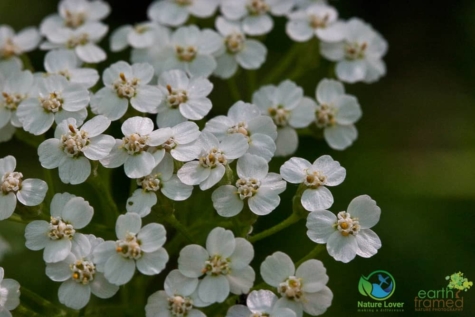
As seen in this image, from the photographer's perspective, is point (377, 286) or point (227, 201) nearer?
point (227, 201)

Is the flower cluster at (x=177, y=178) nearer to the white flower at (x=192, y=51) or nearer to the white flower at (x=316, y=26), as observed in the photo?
the white flower at (x=192, y=51)

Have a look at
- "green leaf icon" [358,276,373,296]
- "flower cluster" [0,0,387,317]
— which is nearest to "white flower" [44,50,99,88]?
"flower cluster" [0,0,387,317]

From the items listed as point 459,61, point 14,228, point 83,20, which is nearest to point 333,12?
point 459,61

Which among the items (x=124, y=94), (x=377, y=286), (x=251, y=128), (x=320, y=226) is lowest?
(x=377, y=286)

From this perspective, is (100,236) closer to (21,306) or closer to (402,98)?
(21,306)

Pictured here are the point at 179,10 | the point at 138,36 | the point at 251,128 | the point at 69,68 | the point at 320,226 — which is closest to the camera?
the point at 320,226

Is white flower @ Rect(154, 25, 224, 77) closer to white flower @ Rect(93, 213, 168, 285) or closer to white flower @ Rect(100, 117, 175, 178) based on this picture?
white flower @ Rect(100, 117, 175, 178)

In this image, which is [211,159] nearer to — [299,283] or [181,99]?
[181,99]

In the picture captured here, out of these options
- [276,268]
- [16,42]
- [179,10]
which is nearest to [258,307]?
[276,268]

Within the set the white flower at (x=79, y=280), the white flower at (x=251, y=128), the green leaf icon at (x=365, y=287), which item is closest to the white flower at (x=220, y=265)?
the white flower at (x=79, y=280)
